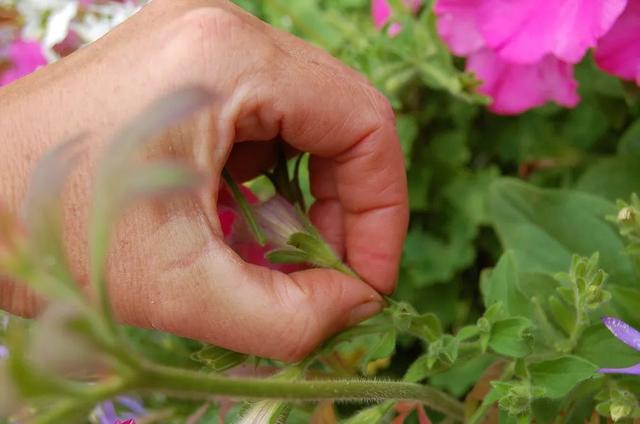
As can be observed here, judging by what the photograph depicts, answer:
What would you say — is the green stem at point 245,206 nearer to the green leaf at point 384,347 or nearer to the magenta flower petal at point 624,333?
the green leaf at point 384,347

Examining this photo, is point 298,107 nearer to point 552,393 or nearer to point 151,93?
point 151,93

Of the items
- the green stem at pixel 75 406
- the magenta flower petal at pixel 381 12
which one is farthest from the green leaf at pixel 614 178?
the green stem at pixel 75 406

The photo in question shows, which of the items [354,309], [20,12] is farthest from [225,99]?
[20,12]

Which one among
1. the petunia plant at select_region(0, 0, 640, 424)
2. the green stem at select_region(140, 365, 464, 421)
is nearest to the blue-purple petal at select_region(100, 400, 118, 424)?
the petunia plant at select_region(0, 0, 640, 424)

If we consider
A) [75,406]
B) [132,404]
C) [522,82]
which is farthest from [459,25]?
[75,406]

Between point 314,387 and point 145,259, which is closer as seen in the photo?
point 314,387

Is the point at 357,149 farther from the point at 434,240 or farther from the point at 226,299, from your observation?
the point at 434,240
